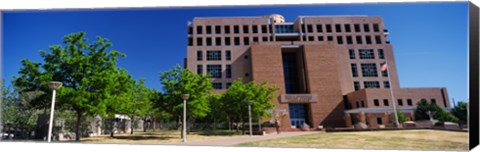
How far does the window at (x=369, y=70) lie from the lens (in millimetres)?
48094

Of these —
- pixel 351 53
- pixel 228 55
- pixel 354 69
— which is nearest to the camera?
pixel 354 69

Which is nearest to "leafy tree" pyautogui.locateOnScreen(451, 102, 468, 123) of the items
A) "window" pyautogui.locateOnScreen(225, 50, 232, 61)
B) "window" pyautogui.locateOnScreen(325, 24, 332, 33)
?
"window" pyautogui.locateOnScreen(325, 24, 332, 33)

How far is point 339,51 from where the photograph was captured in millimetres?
48875

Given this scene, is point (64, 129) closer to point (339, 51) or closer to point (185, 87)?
point (185, 87)

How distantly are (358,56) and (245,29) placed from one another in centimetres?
2075

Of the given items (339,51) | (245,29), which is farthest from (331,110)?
(245,29)

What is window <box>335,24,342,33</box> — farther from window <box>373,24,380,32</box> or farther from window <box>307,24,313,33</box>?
window <box>373,24,380,32</box>

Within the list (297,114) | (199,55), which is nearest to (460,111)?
(297,114)

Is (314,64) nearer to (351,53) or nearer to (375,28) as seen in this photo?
(351,53)

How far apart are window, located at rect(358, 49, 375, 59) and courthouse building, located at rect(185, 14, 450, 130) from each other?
170mm

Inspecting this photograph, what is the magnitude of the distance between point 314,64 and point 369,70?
12039 mm

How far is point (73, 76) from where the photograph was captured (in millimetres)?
16875

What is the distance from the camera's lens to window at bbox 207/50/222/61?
161ft

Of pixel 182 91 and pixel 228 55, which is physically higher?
pixel 228 55
